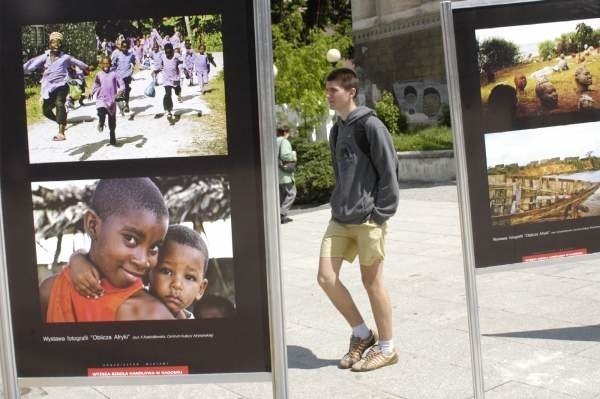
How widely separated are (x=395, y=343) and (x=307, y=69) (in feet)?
43.8

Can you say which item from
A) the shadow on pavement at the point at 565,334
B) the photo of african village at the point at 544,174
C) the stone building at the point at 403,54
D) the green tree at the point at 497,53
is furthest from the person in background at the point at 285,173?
the stone building at the point at 403,54

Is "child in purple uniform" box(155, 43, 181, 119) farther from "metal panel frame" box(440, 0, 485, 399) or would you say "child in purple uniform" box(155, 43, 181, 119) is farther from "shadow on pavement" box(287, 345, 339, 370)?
"shadow on pavement" box(287, 345, 339, 370)

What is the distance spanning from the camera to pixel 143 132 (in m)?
3.09

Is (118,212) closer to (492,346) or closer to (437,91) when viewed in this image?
(492,346)

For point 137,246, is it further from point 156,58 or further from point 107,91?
point 156,58

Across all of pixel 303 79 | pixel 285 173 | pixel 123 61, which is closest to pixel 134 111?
pixel 123 61

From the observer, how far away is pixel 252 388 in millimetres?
4719

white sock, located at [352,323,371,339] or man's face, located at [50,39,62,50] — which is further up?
man's face, located at [50,39,62,50]

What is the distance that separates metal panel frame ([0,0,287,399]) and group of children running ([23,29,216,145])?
25cm

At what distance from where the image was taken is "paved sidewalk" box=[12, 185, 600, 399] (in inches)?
179

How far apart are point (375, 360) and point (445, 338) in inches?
32.8

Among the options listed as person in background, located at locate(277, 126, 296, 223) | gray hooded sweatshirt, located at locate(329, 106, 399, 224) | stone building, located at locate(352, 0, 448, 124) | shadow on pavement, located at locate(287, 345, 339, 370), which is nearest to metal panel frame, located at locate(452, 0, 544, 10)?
gray hooded sweatshirt, located at locate(329, 106, 399, 224)

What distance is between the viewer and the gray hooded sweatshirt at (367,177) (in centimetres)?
478

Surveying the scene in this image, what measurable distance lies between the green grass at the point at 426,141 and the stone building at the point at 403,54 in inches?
102
